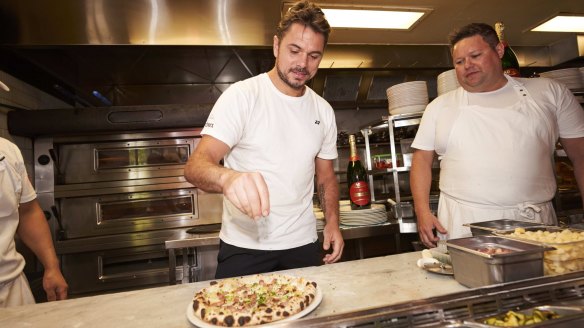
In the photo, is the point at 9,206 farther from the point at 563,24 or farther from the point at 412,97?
the point at 563,24

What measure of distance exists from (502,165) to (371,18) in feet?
6.03

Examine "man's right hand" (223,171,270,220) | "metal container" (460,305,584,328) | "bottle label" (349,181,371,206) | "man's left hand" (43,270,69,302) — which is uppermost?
"man's right hand" (223,171,270,220)

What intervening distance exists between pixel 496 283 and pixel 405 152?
2.82 metres

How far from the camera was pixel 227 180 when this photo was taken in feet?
3.10

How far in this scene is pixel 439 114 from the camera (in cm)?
203

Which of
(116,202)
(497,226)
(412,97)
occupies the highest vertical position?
(412,97)

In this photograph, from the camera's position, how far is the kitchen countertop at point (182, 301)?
938 millimetres

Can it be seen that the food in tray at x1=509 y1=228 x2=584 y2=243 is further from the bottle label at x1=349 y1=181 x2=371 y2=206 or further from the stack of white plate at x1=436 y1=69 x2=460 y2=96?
the stack of white plate at x1=436 y1=69 x2=460 y2=96

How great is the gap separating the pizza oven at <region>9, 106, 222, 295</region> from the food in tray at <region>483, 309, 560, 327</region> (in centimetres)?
300

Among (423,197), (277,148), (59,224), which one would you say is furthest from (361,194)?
(59,224)

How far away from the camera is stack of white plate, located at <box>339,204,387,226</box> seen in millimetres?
2723

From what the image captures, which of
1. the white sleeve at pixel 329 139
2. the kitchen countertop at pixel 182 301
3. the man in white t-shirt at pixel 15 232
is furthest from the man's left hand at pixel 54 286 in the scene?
the white sleeve at pixel 329 139

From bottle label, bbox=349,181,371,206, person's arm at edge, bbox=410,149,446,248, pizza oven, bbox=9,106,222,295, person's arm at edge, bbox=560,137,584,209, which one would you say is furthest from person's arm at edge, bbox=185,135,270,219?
pizza oven, bbox=9,106,222,295

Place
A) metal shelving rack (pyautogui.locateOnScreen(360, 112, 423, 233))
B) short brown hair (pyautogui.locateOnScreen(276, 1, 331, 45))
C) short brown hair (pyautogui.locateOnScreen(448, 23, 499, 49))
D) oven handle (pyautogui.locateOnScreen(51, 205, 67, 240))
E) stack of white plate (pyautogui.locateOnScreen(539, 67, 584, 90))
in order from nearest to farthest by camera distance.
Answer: short brown hair (pyautogui.locateOnScreen(276, 1, 331, 45))
short brown hair (pyautogui.locateOnScreen(448, 23, 499, 49))
metal shelving rack (pyautogui.locateOnScreen(360, 112, 423, 233))
stack of white plate (pyautogui.locateOnScreen(539, 67, 584, 90))
oven handle (pyautogui.locateOnScreen(51, 205, 67, 240))
